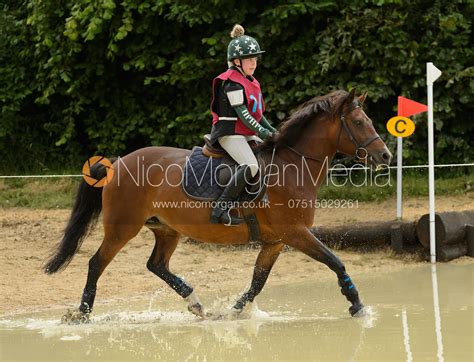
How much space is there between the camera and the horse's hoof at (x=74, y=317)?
838 cm

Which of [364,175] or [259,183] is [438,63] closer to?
[364,175]

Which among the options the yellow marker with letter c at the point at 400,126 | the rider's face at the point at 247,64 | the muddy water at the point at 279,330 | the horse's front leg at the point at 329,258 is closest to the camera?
the muddy water at the point at 279,330

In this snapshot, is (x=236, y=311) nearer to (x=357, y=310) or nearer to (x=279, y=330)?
(x=279, y=330)

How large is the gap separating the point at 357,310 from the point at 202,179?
1.91 m

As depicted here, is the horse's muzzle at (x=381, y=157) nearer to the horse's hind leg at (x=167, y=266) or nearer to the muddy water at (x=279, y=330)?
the muddy water at (x=279, y=330)

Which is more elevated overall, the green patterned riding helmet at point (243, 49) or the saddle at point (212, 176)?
the green patterned riding helmet at point (243, 49)

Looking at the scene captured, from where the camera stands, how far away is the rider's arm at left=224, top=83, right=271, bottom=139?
826cm

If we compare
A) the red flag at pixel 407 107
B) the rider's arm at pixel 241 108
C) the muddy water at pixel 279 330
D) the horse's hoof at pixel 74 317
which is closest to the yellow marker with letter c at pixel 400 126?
the red flag at pixel 407 107

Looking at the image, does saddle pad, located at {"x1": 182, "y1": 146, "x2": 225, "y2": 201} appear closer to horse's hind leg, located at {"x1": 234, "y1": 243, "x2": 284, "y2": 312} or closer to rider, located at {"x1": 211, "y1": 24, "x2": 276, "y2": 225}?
rider, located at {"x1": 211, "y1": 24, "x2": 276, "y2": 225}

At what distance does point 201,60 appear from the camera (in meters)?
14.5

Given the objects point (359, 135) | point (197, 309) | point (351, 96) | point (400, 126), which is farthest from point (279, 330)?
point (400, 126)

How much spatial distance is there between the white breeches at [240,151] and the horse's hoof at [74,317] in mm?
2042

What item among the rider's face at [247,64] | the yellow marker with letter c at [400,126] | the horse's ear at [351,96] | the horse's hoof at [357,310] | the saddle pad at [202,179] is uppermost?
the rider's face at [247,64]

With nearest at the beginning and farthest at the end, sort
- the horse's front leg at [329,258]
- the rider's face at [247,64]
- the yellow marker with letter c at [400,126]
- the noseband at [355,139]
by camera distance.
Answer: the horse's front leg at [329,258] → the rider's face at [247,64] → the noseband at [355,139] → the yellow marker with letter c at [400,126]
